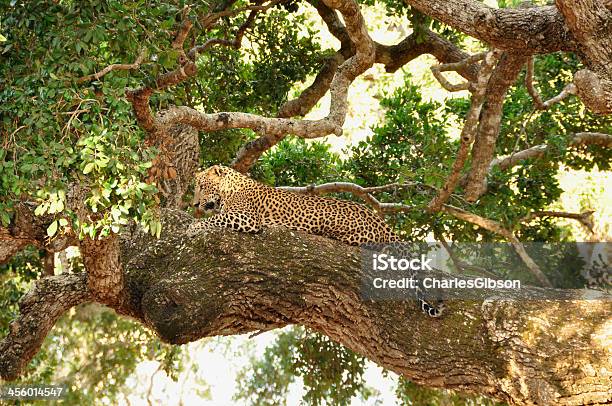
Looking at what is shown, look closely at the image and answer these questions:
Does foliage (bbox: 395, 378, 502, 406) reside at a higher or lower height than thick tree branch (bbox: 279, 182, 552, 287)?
lower

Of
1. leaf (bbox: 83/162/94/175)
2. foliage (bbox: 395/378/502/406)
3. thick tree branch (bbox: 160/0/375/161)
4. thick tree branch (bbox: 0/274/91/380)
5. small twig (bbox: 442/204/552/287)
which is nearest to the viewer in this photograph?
→ leaf (bbox: 83/162/94/175)

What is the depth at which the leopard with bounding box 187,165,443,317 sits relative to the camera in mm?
8047

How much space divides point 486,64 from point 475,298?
2577 mm

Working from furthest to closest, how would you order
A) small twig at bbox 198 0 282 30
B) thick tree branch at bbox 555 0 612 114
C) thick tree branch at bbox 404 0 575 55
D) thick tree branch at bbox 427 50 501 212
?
small twig at bbox 198 0 282 30, thick tree branch at bbox 427 50 501 212, thick tree branch at bbox 404 0 575 55, thick tree branch at bbox 555 0 612 114

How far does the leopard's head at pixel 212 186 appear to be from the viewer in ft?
28.2

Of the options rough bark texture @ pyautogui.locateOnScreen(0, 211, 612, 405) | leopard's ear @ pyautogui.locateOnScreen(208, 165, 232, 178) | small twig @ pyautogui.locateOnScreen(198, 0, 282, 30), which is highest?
small twig @ pyautogui.locateOnScreen(198, 0, 282, 30)

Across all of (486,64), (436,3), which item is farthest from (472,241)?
(436,3)

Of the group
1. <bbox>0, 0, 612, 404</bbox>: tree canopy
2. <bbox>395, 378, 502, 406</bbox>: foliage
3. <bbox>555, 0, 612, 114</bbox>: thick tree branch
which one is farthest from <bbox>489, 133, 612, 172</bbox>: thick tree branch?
<bbox>555, 0, 612, 114</bbox>: thick tree branch

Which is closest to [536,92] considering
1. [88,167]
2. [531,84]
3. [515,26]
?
[531,84]

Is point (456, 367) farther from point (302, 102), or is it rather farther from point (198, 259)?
point (302, 102)

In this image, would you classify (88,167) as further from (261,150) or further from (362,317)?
(261,150)

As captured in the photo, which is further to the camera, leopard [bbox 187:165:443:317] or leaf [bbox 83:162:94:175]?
leopard [bbox 187:165:443:317]

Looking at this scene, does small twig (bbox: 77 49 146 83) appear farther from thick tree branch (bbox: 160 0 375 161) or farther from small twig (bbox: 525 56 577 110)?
small twig (bbox: 525 56 577 110)

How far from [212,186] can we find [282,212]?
74 centimetres
